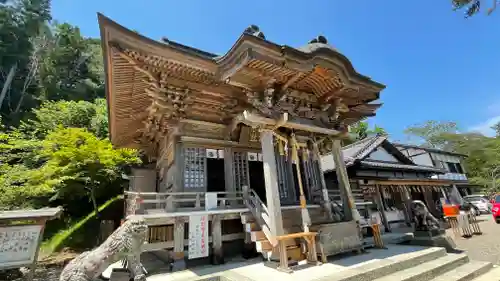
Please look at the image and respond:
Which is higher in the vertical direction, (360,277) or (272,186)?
(272,186)

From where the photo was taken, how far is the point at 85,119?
19.4 meters

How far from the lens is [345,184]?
7258 mm

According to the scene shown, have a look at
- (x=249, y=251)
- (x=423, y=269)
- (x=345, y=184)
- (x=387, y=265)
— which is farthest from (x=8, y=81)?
(x=423, y=269)

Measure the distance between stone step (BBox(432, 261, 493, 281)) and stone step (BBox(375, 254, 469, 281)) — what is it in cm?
9

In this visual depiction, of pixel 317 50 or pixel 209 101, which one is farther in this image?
pixel 209 101

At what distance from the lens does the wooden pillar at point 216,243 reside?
20.6 feet

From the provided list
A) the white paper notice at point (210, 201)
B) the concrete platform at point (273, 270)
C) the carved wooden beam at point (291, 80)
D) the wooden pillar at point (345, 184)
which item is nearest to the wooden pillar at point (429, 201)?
the concrete platform at point (273, 270)

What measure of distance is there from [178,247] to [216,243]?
982 mm

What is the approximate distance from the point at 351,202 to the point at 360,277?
280 centimetres

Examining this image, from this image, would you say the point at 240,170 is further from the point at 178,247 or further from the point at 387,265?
the point at 387,265

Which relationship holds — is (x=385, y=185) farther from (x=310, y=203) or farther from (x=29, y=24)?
(x=29, y=24)

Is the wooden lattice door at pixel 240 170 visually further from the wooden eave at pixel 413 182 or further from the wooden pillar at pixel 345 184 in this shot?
the wooden eave at pixel 413 182

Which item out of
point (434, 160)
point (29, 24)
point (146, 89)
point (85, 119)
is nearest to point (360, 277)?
point (146, 89)

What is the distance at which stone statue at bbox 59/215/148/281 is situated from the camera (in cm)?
404
